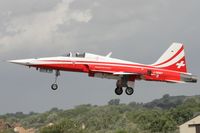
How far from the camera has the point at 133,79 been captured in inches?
2908

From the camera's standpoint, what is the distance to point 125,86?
73.6 metres

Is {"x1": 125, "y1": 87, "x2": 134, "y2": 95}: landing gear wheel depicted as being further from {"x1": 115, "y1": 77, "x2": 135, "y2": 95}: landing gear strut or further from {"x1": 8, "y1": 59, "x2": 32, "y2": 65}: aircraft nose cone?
{"x1": 8, "y1": 59, "x2": 32, "y2": 65}: aircraft nose cone

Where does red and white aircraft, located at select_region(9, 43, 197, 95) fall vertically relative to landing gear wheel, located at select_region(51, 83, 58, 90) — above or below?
above

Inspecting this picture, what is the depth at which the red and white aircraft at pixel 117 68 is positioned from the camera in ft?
237

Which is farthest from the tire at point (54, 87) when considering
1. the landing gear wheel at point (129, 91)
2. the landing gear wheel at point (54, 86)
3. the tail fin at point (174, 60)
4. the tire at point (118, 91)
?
the tail fin at point (174, 60)

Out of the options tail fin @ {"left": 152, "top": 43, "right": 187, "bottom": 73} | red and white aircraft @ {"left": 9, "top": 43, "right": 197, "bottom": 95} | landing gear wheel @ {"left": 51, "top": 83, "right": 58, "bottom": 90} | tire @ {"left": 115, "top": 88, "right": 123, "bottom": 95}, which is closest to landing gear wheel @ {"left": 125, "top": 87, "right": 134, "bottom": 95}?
red and white aircraft @ {"left": 9, "top": 43, "right": 197, "bottom": 95}

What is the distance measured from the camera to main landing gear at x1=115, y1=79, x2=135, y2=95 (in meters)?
72.8

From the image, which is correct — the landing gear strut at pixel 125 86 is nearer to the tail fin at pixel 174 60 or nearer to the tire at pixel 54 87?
the tail fin at pixel 174 60

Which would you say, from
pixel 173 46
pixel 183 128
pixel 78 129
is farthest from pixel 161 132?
pixel 173 46

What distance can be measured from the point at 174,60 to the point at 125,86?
5.75 meters

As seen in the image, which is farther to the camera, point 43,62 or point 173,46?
point 173,46

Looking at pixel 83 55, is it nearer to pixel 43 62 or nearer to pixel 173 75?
pixel 43 62

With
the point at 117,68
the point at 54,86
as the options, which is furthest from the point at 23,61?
the point at 117,68

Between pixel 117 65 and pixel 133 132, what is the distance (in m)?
107
